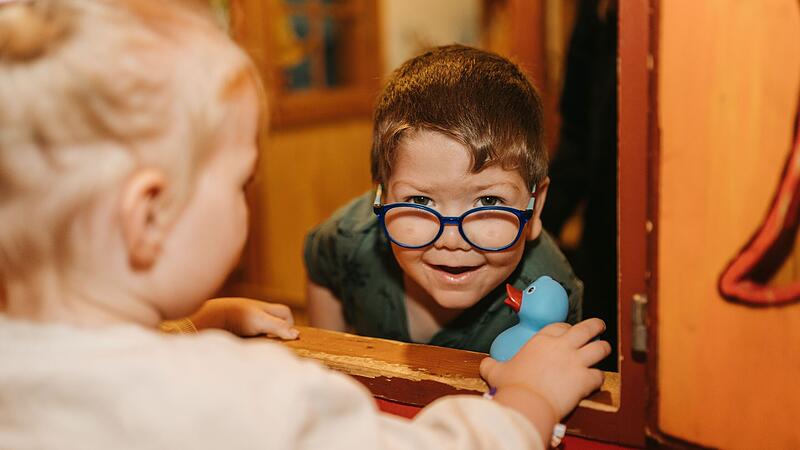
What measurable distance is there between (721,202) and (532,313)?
30 cm

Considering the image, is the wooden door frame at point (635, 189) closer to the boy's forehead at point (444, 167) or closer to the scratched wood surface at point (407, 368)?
the scratched wood surface at point (407, 368)

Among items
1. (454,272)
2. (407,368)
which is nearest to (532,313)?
(407,368)

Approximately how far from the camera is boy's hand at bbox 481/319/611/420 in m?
0.77

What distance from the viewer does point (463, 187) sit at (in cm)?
107

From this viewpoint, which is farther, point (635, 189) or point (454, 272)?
point (454, 272)

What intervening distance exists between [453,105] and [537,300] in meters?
0.35

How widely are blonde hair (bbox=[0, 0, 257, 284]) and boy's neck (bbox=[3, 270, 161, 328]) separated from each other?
0.02m

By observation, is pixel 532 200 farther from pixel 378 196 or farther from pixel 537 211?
pixel 378 196

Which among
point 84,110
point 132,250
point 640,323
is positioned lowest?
point 640,323

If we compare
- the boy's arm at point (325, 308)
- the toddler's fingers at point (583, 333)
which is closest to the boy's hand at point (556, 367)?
the toddler's fingers at point (583, 333)

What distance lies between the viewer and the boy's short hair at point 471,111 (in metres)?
1.08

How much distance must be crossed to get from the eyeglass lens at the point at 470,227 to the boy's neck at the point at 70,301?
50cm

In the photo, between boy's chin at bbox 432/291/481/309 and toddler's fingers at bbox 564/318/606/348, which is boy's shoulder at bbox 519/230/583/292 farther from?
toddler's fingers at bbox 564/318/606/348

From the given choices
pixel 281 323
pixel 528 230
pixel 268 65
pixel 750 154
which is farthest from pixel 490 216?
pixel 268 65
